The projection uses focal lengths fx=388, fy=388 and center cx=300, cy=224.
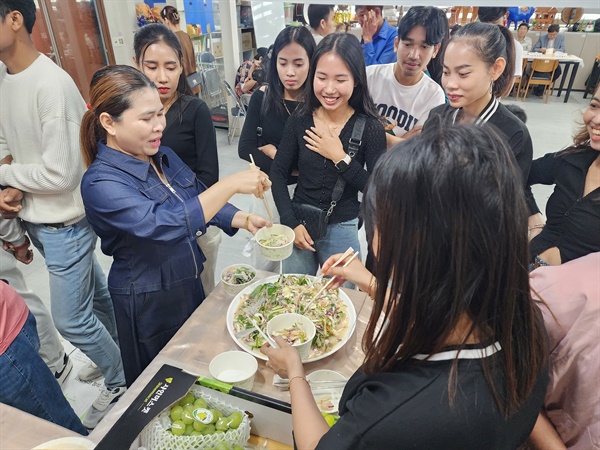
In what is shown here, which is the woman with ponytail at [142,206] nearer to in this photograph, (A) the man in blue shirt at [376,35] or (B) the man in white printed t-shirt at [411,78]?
(B) the man in white printed t-shirt at [411,78]

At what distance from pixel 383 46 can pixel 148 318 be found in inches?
110

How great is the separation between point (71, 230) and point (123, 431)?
125 centimetres

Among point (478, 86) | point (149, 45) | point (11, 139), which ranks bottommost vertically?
point (11, 139)

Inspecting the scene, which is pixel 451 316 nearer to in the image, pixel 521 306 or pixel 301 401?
pixel 521 306

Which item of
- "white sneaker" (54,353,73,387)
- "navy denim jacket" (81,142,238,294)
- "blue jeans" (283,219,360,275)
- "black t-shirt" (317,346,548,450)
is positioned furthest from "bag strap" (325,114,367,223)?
"white sneaker" (54,353,73,387)

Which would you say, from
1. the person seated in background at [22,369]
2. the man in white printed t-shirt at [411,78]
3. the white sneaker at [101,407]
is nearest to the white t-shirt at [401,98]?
the man in white printed t-shirt at [411,78]

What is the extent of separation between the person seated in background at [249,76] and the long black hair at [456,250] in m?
4.09

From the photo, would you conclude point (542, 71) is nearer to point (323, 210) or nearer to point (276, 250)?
point (323, 210)

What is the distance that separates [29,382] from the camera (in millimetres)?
1241

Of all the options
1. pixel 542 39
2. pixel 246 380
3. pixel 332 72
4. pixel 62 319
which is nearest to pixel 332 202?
pixel 332 72

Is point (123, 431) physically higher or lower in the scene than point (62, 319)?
higher

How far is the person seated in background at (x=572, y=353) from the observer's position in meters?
0.87

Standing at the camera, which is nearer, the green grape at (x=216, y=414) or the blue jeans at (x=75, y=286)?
the green grape at (x=216, y=414)

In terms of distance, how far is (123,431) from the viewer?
2.94 feet
